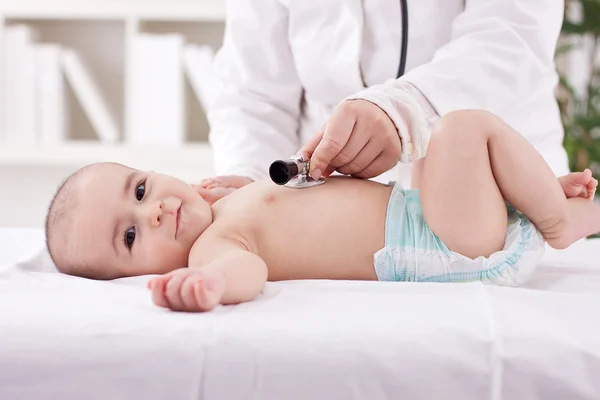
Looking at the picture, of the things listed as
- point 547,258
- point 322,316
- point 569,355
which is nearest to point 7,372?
point 322,316

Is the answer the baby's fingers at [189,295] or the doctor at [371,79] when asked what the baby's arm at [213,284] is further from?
the doctor at [371,79]

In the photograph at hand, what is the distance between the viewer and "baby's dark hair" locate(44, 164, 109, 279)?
107cm

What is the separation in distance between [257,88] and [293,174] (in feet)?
2.30

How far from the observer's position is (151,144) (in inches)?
103

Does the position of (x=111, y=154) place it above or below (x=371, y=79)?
below

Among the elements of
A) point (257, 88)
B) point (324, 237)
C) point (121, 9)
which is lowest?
point (324, 237)

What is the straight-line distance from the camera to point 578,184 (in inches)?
43.7

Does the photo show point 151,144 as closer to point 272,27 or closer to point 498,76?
point 272,27

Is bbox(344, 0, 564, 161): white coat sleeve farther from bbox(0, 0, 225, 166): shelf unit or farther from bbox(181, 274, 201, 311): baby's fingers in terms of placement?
bbox(0, 0, 225, 166): shelf unit

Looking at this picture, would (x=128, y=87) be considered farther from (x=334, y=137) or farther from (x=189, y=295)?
(x=189, y=295)

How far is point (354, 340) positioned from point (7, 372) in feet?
1.07

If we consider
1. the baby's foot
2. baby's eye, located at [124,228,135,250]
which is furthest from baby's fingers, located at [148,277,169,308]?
the baby's foot

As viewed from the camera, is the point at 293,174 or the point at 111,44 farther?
the point at 111,44

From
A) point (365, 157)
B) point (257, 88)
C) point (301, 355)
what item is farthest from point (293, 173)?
point (257, 88)
